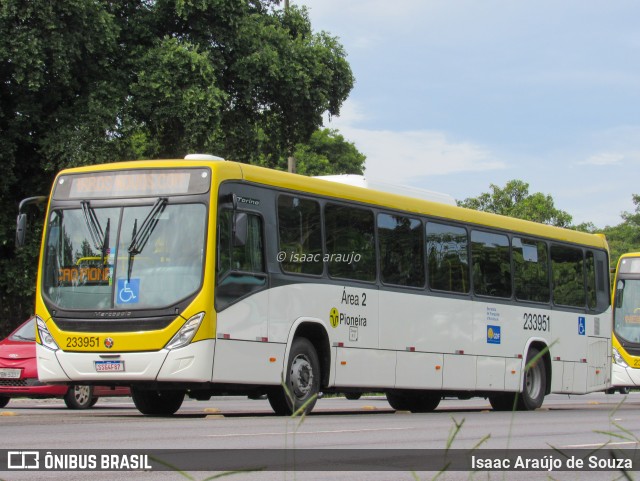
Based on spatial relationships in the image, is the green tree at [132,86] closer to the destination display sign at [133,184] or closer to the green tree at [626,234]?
the destination display sign at [133,184]

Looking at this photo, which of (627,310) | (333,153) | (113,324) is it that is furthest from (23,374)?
(333,153)

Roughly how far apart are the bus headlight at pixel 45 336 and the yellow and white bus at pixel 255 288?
3 centimetres

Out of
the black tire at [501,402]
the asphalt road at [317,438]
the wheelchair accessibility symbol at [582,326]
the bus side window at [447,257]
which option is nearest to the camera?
the asphalt road at [317,438]

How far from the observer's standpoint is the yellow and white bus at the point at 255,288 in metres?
14.4

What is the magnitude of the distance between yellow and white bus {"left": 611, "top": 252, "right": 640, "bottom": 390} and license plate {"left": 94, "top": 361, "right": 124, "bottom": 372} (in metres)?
15.9

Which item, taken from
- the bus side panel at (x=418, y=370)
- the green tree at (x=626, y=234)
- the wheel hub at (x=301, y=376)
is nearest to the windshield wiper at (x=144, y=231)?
the wheel hub at (x=301, y=376)

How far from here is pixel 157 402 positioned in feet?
55.5

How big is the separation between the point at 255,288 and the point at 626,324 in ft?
52.6

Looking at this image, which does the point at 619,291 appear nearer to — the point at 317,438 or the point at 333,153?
the point at 317,438

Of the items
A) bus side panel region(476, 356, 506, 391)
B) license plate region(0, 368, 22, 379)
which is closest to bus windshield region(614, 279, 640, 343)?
bus side panel region(476, 356, 506, 391)

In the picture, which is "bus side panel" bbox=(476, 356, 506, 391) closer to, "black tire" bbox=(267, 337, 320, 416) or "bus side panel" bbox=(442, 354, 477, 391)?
"bus side panel" bbox=(442, 354, 477, 391)

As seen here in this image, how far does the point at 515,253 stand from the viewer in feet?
70.7

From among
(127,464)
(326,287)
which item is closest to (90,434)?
(127,464)

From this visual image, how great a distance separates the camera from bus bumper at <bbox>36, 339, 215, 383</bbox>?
556 inches
